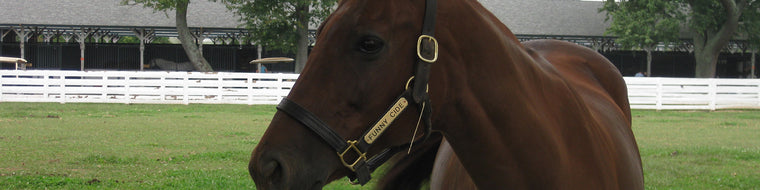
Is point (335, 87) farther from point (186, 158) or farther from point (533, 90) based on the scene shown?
point (186, 158)

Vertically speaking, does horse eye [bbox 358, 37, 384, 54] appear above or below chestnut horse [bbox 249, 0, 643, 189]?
above

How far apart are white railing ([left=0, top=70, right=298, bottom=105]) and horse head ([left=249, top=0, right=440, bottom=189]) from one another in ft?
56.7

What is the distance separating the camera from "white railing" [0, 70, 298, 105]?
60.2 ft

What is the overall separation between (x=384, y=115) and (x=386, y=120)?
12mm

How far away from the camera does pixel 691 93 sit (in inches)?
769

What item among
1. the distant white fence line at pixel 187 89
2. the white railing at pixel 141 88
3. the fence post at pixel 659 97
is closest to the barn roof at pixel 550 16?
the distant white fence line at pixel 187 89

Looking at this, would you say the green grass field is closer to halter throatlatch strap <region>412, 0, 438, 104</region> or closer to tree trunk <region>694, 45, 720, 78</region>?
halter throatlatch strap <region>412, 0, 438, 104</region>

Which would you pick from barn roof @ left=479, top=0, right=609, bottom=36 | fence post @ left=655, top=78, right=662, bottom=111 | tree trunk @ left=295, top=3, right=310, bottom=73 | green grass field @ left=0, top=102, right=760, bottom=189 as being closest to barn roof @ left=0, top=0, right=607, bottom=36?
barn roof @ left=479, top=0, right=609, bottom=36

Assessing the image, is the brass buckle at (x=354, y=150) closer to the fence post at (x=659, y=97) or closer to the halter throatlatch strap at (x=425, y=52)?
the halter throatlatch strap at (x=425, y=52)

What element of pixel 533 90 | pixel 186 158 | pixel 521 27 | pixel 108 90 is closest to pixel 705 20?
pixel 521 27

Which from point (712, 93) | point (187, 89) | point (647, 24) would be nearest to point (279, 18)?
point (187, 89)

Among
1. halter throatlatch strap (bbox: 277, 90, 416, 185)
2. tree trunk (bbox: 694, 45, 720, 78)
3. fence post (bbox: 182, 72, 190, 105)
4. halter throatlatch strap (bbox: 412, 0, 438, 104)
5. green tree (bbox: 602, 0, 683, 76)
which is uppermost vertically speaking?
green tree (bbox: 602, 0, 683, 76)

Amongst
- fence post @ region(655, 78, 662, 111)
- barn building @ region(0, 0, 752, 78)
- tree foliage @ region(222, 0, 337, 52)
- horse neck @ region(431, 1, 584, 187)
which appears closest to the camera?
horse neck @ region(431, 1, 584, 187)

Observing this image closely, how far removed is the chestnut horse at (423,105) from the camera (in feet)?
4.49
